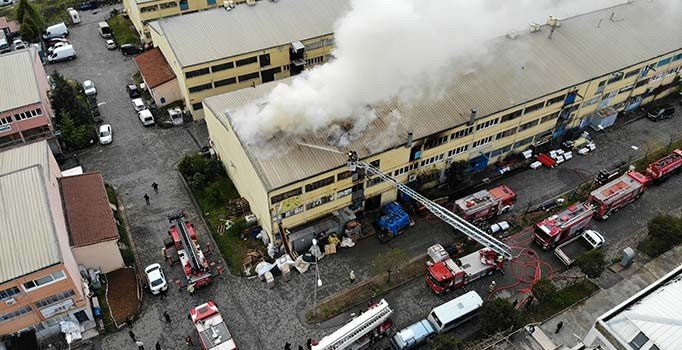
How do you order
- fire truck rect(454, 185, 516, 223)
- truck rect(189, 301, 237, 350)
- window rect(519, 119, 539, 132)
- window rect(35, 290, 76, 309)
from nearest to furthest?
window rect(35, 290, 76, 309)
truck rect(189, 301, 237, 350)
fire truck rect(454, 185, 516, 223)
window rect(519, 119, 539, 132)

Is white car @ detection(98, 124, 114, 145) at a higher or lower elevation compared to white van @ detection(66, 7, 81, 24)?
lower

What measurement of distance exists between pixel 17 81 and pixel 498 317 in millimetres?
43032

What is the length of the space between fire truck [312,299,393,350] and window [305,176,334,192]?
8818mm

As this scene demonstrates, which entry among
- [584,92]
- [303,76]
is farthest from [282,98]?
[584,92]

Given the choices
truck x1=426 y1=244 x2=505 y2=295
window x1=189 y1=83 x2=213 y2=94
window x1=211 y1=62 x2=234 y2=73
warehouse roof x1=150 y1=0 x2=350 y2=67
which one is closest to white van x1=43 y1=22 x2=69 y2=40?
warehouse roof x1=150 y1=0 x2=350 y2=67

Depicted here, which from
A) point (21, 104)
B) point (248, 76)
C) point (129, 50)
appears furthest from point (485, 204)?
point (129, 50)

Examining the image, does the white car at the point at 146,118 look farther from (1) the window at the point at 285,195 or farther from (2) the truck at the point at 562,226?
(2) the truck at the point at 562,226

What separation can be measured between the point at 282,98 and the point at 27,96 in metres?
24.1

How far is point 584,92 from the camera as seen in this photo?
144 feet

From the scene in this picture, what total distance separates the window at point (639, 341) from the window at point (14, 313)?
107 feet

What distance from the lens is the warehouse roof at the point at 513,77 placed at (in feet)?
112

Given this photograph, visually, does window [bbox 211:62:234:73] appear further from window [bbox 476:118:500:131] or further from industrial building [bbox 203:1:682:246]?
window [bbox 476:118:500:131]

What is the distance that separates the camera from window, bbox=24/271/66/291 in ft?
90.3

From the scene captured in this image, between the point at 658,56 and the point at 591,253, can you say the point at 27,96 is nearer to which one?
the point at 591,253
